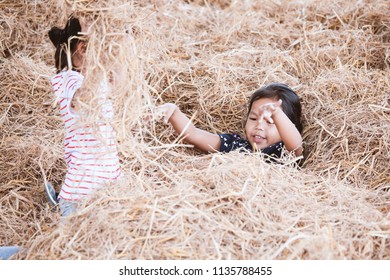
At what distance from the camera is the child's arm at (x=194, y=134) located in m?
3.10

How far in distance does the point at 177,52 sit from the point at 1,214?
1860 millimetres

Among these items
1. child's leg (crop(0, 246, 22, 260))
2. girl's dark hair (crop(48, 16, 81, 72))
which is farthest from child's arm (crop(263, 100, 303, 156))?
child's leg (crop(0, 246, 22, 260))

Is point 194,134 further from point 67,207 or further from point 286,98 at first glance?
point 67,207

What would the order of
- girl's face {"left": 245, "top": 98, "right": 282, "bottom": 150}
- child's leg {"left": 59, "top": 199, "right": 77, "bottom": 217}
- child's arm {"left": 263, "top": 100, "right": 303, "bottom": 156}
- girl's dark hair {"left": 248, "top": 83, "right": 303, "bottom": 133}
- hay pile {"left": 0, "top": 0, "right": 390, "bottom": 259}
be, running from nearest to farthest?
hay pile {"left": 0, "top": 0, "right": 390, "bottom": 259} → child's leg {"left": 59, "top": 199, "right": 77, "bottom": 217} → child's arm {"left": 263, "top": 100, "right": 303, "bottom": 156} → girl's face {"left": 245, "top": 98, "right": 282, "bottom": 150} → girl's dark hair {"left": 248, "top": 83, "right": 303, "bottom": 133}

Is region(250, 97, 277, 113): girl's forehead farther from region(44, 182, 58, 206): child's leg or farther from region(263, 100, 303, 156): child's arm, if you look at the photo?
region(44, 182, 58, 206): child's leg

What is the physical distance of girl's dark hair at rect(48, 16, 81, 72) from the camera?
2.47 metres

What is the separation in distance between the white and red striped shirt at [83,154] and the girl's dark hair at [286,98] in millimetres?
1071

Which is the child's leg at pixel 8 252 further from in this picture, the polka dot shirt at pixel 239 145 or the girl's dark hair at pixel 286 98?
the girl's dark hair at pixel 286 98

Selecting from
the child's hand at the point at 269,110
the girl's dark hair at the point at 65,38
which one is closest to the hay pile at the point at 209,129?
the girl's dark hair at the point at 65,38

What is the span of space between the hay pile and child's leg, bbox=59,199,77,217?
0.07m

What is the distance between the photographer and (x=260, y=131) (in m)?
3.14

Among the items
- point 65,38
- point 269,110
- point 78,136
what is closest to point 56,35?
point 65,38

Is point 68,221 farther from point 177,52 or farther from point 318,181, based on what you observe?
point 177,52
